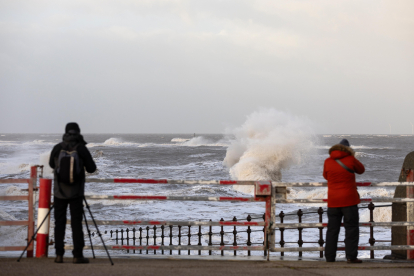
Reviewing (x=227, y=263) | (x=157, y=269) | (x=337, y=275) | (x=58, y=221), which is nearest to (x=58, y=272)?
(x=58, y=221)

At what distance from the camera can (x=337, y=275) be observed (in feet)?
15.1

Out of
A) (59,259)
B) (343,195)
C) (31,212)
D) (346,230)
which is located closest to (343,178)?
(343,195)

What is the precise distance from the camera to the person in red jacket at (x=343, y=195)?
5195 millimetres

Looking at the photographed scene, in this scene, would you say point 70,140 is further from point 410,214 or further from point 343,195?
point 410,214

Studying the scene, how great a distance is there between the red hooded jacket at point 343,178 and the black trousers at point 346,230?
12 cm

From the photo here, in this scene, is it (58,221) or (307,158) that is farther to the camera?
(307,158)

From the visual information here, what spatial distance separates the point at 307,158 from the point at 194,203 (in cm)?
1869

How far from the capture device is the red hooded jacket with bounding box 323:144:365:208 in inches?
204

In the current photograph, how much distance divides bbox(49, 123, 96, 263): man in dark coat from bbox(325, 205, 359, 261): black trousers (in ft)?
9.67

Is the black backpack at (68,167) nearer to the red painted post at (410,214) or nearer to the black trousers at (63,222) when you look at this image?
the black trousers at (63,222)

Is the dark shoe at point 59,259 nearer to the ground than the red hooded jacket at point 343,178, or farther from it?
nearer to the ground

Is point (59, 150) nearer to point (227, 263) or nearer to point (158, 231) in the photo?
point (227, 263)

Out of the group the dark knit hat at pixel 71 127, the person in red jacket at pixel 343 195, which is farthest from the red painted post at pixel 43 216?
the person in red jacket at pixel 343 195

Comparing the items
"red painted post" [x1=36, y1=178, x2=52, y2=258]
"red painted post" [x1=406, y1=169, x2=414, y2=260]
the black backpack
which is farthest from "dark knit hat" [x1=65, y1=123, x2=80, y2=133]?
"red painted post" [x1=406, y1=169, x2=414, y2=260]
